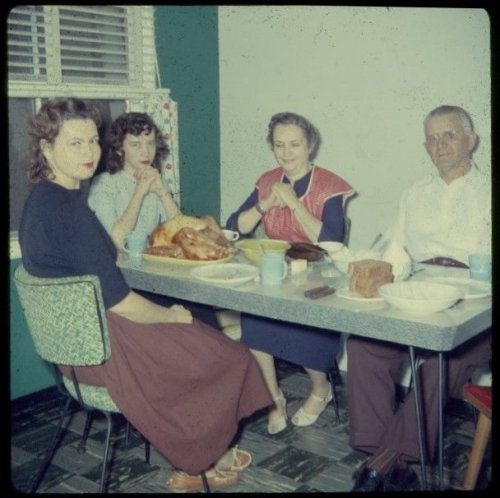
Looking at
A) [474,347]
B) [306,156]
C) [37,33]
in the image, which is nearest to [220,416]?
[474,347]

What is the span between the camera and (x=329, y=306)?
1.81m

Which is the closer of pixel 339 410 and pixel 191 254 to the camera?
pixel 191 254

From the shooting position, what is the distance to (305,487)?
2311mm

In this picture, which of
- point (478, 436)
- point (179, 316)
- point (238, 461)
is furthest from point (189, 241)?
point (478, 436)

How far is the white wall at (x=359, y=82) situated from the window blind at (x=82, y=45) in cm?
55

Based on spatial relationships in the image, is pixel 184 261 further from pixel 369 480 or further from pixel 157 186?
pixel 369 480

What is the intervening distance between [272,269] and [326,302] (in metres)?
0.28

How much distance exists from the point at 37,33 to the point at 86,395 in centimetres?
175

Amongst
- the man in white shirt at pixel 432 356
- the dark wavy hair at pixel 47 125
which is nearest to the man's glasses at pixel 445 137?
the man in white shirt at pixel 432 356

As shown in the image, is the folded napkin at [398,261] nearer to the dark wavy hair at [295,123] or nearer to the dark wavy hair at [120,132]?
the dark wavy hair at [295,123]

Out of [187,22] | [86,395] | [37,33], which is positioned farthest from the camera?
[187,22]

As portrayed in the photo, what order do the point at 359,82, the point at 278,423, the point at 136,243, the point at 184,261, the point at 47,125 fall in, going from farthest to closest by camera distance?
the point at 359,82 → the point at 278,423 → the point at 136,243 → the point at 184,261 → the point at 47,125

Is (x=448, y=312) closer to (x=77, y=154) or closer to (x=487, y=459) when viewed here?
(x=487, y=459)

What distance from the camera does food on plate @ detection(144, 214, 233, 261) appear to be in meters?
2.39
